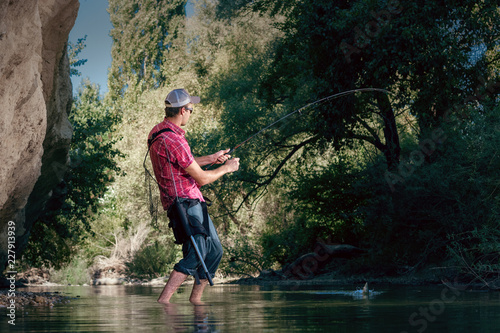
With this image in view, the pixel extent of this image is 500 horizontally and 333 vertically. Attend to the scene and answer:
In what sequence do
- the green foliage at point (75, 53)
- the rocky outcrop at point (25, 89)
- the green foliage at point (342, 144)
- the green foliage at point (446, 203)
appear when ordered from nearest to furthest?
1. the rocky outcrop at point (25, 89)
2. the green foliage at point (446, 203)
3. the green foliage at point (342, 144)
4. the green foliage at point (75, 53)

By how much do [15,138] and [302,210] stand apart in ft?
38.1

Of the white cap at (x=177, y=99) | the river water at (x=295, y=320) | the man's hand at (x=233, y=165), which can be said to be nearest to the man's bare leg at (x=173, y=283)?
the river water at (x=295, y=320)

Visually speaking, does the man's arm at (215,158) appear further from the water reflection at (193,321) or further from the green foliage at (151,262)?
the green foliage at (151,262)

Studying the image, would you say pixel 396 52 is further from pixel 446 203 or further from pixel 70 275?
pixel 70 275

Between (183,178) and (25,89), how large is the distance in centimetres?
281

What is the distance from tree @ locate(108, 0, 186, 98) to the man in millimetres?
34971

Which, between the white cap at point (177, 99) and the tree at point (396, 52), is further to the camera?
the tree at point (396, 52)

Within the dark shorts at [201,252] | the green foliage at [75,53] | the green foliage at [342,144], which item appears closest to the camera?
the dark shorts at [201,252]

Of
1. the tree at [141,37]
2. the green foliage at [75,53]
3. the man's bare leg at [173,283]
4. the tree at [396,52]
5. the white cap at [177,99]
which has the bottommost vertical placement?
the man's bare leg at [173,283]

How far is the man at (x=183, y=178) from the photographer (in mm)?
6758

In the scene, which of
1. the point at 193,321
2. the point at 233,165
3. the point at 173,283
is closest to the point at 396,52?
the point at 233,165

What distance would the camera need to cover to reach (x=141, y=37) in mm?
42250

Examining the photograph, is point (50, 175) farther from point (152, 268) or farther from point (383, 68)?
point (152, 268)

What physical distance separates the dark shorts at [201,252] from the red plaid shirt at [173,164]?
9.0 inches
